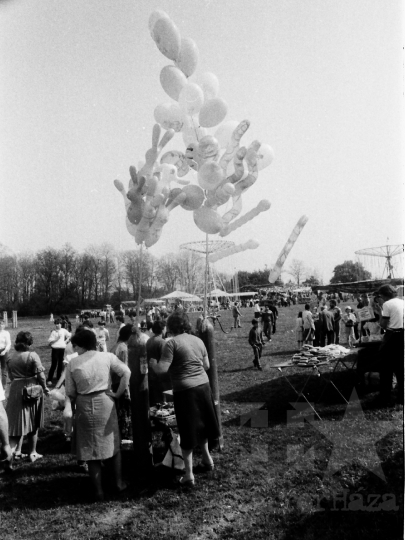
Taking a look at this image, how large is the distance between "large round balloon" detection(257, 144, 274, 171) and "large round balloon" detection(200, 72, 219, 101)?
0.86m

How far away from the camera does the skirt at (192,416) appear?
145 inches

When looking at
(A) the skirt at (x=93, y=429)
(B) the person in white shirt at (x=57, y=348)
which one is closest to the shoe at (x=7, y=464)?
(A) the skirt at (x=93, y=429)

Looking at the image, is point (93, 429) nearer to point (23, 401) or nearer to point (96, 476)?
point (96, 476)

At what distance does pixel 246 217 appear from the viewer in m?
4.69

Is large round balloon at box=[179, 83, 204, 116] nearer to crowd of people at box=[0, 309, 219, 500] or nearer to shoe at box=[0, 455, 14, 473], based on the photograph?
crowd of people at box=[0, 309, 219, 500]

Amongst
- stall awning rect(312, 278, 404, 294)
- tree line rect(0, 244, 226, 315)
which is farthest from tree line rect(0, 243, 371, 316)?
stall awning rect(312, 278, 404, 294)

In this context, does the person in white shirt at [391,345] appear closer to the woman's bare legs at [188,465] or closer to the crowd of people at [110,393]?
the crowd of people at [110,393]

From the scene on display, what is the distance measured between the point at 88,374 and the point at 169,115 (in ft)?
9.60

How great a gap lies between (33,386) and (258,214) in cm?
312

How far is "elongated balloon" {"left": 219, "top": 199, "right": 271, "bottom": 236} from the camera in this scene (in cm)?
458

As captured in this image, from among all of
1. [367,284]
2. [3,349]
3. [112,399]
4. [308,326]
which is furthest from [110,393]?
[367,284]

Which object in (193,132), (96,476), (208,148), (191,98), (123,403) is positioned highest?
A: (191,98)

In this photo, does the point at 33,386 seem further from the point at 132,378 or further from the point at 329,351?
the point at 329,351

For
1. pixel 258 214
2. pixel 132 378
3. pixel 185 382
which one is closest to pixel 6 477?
pixel 132 378
